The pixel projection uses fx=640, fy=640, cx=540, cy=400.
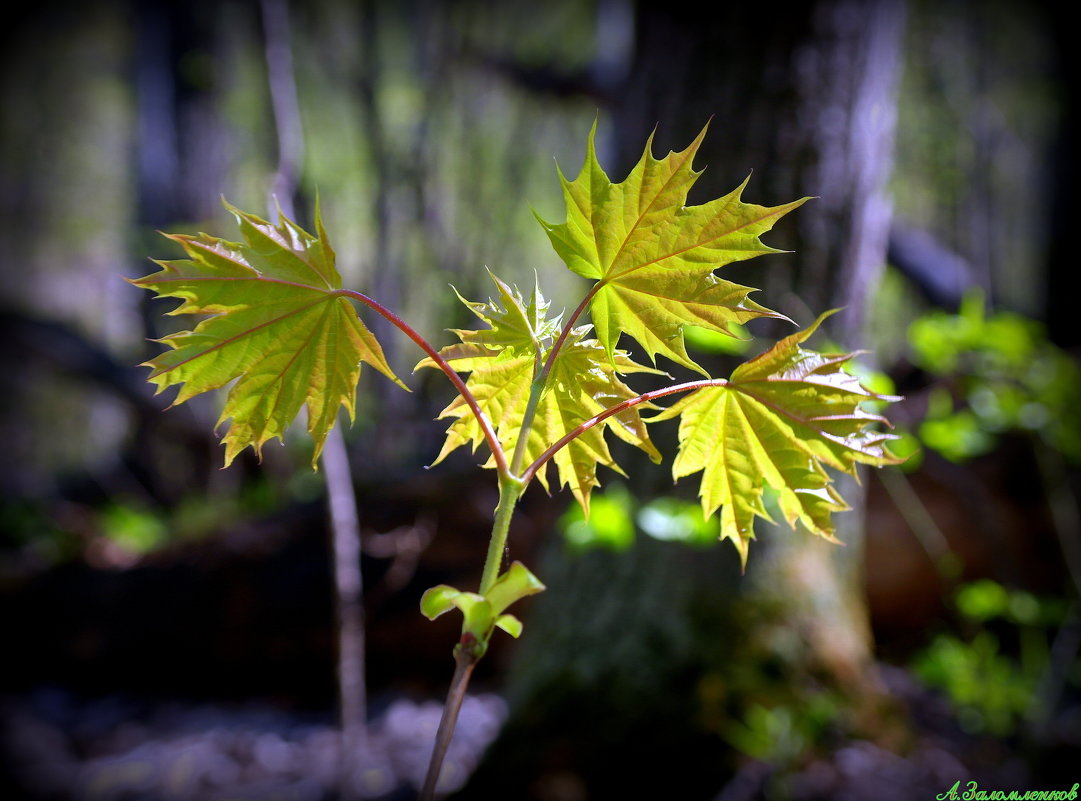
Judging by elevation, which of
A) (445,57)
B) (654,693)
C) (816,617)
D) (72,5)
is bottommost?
(654,693)

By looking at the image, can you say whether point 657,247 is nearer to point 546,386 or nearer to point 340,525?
point 546,386

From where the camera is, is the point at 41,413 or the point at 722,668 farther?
the point at 41,413

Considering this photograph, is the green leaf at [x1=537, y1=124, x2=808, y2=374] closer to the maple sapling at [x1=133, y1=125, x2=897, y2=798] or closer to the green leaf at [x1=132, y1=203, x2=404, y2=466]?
the maple sapling at [x1=133, y1=125, x2=897, y2=798]

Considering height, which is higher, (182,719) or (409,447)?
(409,447)

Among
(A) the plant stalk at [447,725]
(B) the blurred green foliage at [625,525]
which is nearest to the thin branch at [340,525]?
(B) the blurred green foliage at [625,525]

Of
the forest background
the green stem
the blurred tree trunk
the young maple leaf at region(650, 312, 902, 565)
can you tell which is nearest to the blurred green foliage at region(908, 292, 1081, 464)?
the forest background

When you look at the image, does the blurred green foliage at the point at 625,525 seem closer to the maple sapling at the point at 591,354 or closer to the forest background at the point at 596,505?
the forest background at the point at 596,505

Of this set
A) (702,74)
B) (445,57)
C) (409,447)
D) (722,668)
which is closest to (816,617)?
(722,668)

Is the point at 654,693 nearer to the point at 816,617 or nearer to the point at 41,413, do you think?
the point at 816,617
